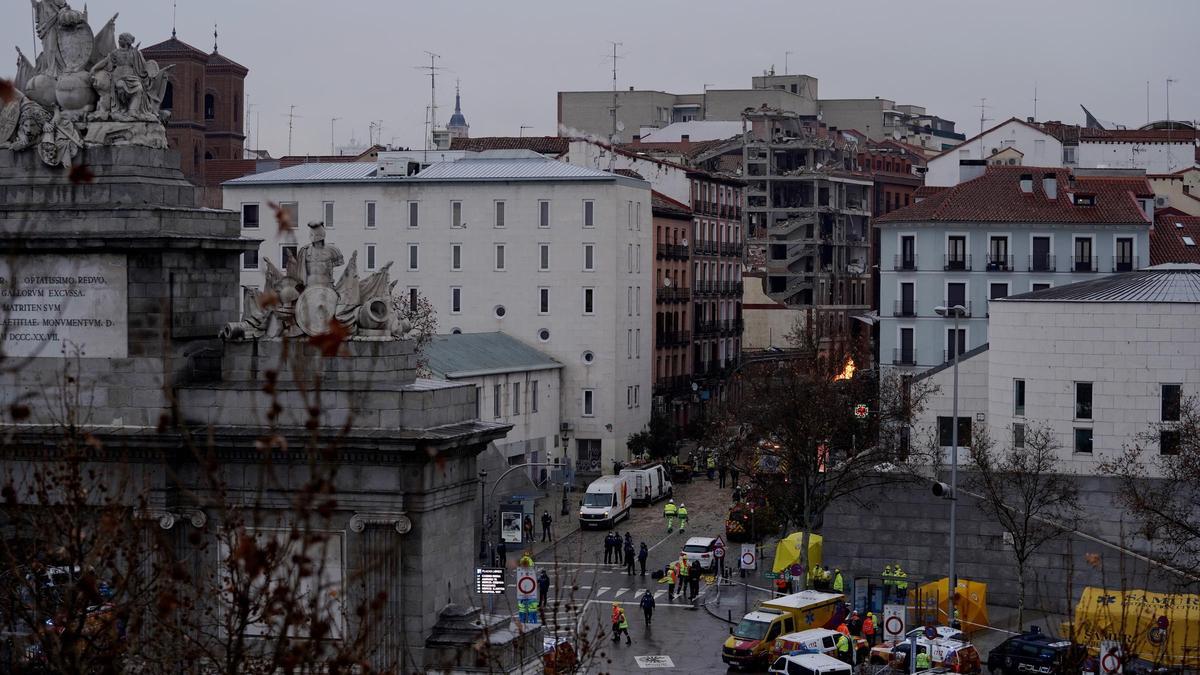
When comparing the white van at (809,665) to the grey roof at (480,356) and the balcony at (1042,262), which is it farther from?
the balcony at (1042,262)

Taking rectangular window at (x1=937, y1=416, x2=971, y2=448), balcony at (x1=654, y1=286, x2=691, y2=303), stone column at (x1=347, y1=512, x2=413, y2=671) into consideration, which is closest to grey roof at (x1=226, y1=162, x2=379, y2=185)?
balcony at (x1=654, y1=286, x2=691, y2=303)

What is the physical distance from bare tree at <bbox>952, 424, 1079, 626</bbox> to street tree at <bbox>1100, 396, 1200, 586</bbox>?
1.46 metres

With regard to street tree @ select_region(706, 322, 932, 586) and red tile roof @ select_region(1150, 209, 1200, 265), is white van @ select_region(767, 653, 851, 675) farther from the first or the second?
red tile roof @ select_region(1150, 209, 1200, 265)

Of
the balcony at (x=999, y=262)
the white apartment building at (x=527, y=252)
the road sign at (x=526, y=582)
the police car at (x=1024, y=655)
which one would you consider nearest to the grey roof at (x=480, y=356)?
the white apartment building at (x=527, y=252)

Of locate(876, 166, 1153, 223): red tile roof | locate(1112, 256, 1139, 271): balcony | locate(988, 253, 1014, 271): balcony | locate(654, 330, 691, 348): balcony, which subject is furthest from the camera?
locate(654, 330, 691, 348): balcony

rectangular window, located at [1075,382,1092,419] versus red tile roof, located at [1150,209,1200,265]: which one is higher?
red tile roof, located at [1150,209,1200,265]

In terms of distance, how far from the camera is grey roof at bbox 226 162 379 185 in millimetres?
89625

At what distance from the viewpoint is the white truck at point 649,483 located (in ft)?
240

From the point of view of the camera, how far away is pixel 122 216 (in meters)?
30.2

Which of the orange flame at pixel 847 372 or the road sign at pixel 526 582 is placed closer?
the road sign at pixel 526 582

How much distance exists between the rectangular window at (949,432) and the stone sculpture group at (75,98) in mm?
31290

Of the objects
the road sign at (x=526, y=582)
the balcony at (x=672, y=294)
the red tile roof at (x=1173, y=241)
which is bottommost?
the road sign at (x=526, y=582)

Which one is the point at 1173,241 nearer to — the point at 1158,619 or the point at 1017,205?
the point at 1017,205

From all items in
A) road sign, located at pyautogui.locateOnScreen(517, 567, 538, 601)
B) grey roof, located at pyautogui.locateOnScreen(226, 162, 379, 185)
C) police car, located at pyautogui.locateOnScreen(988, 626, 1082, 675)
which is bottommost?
police car, located at pyautogui.locateOnScreen(988, 626, 1082, 675)
